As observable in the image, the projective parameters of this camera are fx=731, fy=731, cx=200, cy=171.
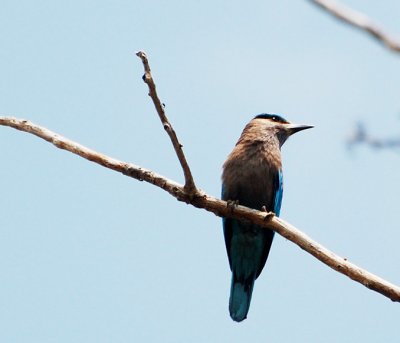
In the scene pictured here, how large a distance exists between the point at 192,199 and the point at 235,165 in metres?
1.96

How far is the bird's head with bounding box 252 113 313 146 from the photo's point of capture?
827 cm

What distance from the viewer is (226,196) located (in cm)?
745

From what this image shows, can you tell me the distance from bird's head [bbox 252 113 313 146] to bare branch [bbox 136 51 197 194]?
273 cm

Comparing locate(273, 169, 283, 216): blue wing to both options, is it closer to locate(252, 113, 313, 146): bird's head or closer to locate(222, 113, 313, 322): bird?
locate(222, 113, 313, 322): bird

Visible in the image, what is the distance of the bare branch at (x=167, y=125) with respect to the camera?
518 centimetres

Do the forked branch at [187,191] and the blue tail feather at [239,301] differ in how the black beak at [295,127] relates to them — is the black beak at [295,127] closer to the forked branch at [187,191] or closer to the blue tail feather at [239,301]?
the blue tail feather at [239,301]

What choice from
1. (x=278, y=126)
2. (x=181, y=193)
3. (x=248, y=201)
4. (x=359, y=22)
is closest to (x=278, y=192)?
(x=248, y=201)

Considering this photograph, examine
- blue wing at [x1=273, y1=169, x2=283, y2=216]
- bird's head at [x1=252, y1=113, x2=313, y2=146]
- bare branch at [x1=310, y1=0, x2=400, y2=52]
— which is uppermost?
bird's head at [x1=252, y1=113, x2=313, y2=146]

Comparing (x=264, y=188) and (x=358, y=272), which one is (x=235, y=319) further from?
(x=358, y=272)

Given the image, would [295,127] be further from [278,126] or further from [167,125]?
[167,125]

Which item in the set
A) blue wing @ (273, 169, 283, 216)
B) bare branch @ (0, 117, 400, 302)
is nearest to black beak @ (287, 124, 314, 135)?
blue wing @ (273, 169, 283, 216)

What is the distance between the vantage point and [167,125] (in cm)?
536

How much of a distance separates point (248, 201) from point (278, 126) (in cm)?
131

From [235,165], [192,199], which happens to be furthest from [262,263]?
[192,199]
